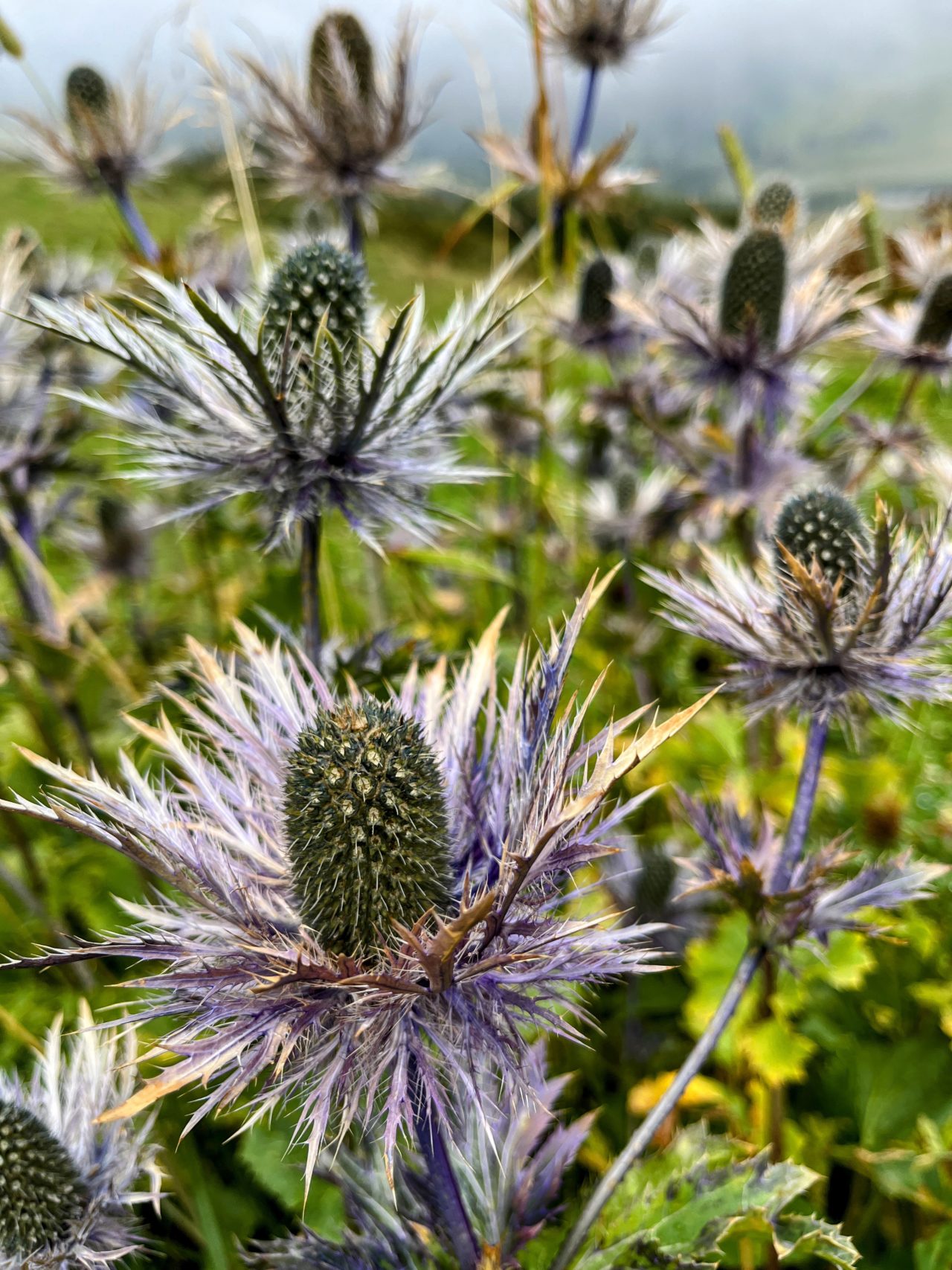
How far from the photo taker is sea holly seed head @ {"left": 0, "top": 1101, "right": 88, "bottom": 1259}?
0.76 metres

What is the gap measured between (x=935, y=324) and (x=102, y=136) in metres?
1.57

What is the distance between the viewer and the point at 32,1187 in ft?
2.52

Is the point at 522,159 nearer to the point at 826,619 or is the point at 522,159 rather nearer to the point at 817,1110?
the point at 826,619

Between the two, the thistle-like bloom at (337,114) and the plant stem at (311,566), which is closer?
the plant stem at (311,566)

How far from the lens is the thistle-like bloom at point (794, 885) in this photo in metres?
0.78

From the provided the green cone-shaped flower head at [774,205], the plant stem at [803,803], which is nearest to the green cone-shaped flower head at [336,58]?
the green cone-shaped flower head at [774,205]

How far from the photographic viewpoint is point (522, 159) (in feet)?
6.01

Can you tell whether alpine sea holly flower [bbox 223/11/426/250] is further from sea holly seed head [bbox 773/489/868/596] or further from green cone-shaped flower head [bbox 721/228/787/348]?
sea holly seed head [bbox 773/489/868/596]

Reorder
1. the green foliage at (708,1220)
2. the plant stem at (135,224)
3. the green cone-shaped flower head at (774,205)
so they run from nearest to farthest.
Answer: the green foliage at (708,1220), the plant stem at (135,224), the green cone-shaped flower head at (774,205)

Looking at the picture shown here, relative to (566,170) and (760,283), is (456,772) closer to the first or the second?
(760,283)

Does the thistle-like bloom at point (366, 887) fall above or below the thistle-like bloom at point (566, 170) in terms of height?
below

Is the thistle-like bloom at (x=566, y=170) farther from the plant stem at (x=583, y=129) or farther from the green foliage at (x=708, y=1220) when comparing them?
the green foliage at (x=708, y=1220)

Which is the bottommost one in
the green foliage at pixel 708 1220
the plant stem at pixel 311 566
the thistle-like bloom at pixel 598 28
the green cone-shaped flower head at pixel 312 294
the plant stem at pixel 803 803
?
the green foliage at pixel 708 1220

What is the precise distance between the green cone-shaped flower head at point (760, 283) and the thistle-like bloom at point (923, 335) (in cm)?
17
